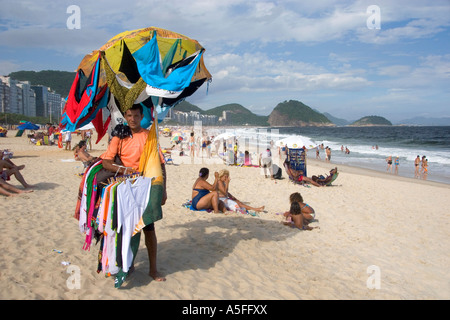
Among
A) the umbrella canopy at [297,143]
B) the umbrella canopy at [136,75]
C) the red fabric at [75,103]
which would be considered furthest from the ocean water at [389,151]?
the red fabric at [75,103]

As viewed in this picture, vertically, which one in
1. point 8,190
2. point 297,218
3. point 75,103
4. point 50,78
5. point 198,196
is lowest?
point 297,218

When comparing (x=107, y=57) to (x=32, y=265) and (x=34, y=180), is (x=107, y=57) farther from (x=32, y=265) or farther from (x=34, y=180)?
(x=34, y=180)

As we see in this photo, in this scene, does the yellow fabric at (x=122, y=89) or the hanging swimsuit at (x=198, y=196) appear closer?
the yellow fabric at (x=122, y=89)

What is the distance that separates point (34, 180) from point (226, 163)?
29.5ft

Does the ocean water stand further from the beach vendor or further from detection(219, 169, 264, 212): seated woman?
the beach vendor

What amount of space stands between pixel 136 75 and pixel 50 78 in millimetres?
156170

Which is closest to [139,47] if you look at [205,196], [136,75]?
[136,75]

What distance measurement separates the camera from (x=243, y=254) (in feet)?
14.5

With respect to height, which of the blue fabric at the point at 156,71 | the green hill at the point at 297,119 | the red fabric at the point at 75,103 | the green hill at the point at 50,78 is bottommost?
the red fabric at the point at 75,103

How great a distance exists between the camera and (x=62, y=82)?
445 feet

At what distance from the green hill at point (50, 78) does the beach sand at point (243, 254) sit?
5604 inches

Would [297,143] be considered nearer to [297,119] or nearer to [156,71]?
[156,71]

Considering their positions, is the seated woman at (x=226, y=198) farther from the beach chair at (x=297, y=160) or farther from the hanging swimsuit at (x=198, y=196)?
the beach chair at (x=297, y=160)

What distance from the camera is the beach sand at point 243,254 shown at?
3242 mm
